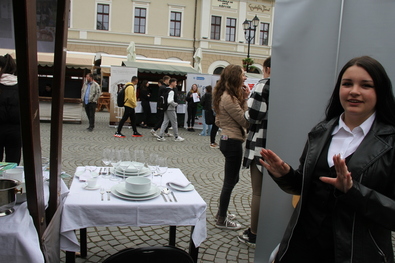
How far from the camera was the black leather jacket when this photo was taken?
126 centimetres

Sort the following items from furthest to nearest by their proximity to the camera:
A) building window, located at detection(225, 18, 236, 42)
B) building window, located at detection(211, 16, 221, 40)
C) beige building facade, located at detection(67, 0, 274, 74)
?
building window, located at detection(225, 18, 236, 42) → building window, located at detection(211, 16, 221, 40) → beige building facade, located at detection(67, 0, 274, 74)

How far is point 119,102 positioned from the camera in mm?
9453

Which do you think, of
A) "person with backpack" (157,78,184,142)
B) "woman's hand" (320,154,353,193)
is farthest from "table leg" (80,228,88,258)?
"person with backpack" (157,78,184,142)

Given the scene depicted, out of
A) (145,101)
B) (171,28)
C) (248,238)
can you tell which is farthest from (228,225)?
(171,28)

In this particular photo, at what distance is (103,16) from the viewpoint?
25719mm

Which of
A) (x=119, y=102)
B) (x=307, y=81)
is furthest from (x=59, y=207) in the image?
(x=119, y=102)

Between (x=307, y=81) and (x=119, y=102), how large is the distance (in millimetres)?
7751

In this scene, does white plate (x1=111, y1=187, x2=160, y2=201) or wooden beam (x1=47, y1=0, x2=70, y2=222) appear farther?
white plate (x1=111, y1=187, x2=160, y2=201)

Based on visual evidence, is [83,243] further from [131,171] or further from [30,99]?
[30,99]

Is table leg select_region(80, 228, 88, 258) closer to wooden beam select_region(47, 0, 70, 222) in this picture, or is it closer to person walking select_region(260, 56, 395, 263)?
wooden beam select_region(47, 0, 70, 222)

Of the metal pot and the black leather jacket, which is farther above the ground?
the black leather jacket

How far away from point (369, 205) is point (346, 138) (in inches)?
14.0

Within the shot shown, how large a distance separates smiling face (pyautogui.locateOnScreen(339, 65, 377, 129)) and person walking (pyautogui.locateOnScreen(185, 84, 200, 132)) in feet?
33.3

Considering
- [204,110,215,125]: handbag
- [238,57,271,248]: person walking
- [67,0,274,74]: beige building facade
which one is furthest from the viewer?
[67,0,274,74]: beige building facade
